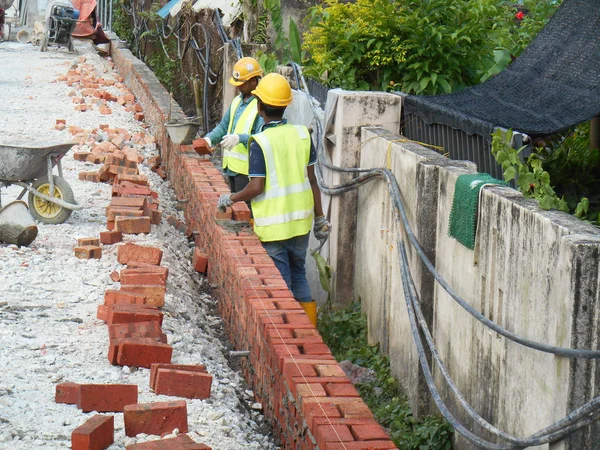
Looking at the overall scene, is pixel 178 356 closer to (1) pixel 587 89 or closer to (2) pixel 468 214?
(2) pixel 468 214

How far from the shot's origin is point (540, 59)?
7344 millimetres

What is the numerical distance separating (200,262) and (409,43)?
266 cm

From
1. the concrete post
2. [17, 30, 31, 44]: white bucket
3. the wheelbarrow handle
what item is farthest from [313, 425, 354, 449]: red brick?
[17, 30, 31, 44]: white bucket

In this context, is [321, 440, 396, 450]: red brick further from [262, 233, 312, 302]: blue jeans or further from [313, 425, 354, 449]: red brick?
[262, 233, 312, 302]: blue jeans

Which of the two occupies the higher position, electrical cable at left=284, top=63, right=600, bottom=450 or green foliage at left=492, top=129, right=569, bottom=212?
Result: green foliage at left=492, top=129, right=569, bottom=212

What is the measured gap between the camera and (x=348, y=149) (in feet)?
24.1

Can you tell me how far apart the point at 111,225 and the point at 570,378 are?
553 cm

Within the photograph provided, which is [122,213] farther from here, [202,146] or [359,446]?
[359,446]

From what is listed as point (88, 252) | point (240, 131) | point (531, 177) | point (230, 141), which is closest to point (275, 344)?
point (531, 177)

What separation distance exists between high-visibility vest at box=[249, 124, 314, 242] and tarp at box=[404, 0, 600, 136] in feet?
3.33

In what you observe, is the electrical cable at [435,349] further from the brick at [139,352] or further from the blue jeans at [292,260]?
the brick at [139,352]

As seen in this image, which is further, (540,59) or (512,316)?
(540,59)

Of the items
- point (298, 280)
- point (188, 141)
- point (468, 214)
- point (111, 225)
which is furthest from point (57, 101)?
point (468, 214)

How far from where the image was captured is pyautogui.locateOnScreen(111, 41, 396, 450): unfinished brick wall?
3.88 meters
